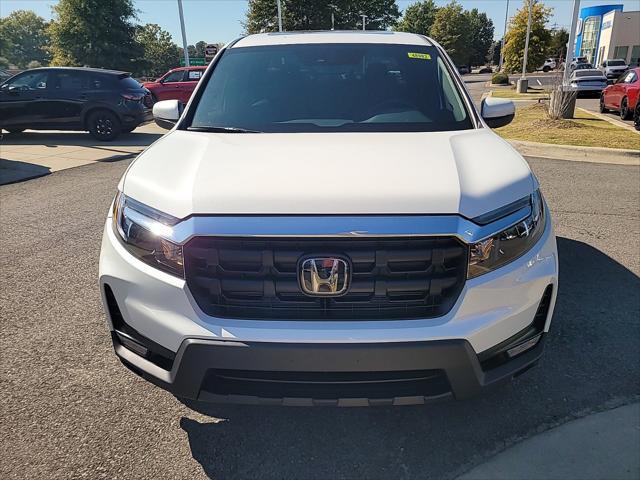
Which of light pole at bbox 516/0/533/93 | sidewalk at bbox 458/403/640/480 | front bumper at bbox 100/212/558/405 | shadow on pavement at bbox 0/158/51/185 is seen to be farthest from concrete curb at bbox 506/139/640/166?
light pole at bbox 516/0/533/93

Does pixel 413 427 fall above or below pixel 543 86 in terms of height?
above

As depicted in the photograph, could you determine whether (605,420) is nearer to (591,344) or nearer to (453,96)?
(591,344)

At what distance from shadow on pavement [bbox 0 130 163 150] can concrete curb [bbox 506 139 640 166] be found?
8.68 meters

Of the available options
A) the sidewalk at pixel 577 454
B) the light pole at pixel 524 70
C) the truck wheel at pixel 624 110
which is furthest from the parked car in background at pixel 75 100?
the light pole at pixel 524 70

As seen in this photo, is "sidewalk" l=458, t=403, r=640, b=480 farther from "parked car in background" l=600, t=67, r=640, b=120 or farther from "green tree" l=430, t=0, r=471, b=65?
"green tree" l=430, t=0, r=471, b=65

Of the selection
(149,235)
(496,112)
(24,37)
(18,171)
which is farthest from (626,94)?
(24,37)

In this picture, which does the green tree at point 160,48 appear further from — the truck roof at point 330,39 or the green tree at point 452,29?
the truck roof at point 330,39

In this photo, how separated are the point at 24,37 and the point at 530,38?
5182 inches

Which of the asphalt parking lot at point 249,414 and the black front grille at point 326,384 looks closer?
the black front grille at point 326,384

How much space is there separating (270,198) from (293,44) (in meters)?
2.05

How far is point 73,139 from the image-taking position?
1306 centimetres

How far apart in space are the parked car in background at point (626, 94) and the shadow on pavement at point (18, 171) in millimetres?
13621

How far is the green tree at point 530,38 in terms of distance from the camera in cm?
3575

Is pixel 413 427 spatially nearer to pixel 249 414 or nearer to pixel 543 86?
pixel 249 414
